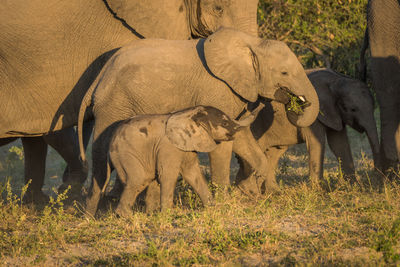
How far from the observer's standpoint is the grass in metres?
4.43

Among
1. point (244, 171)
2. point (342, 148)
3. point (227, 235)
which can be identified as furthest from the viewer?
point (342, 148)

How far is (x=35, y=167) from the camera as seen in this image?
329 inches

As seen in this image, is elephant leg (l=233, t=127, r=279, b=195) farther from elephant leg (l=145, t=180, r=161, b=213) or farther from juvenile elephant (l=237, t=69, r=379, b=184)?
elephant leg (l=145, t=180, r=161, b=213)

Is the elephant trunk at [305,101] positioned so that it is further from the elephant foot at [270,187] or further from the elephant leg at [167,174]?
the elephant leg at [167,174]

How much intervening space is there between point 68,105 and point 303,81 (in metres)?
2.37

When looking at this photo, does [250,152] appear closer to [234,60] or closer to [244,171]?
[244,171]

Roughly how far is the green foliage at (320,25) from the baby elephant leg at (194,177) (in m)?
4.38

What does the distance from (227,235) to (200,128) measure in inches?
52.0

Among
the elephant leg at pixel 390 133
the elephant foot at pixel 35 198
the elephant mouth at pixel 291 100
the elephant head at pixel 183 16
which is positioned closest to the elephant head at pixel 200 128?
the elephant mouth at pixel 291 100

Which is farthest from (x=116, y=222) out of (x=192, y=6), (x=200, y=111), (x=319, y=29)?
(x=319, y=29)

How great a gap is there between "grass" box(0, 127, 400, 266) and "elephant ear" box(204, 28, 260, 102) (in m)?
0.99

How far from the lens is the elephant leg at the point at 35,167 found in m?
8.27

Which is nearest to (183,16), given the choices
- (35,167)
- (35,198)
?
(35,167)

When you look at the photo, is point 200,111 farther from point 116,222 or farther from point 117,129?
point 116,222
